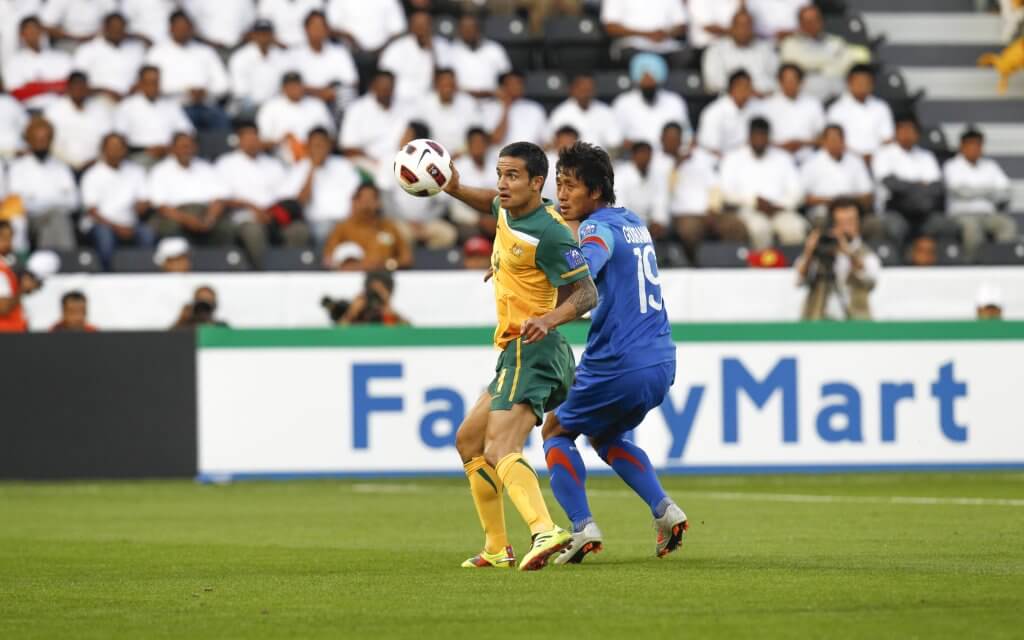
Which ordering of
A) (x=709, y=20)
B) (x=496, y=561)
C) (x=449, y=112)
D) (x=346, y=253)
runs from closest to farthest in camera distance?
(x=496, y=561)
(x=346, y=253)
(x=449, y=112)
(x=709, y=20)

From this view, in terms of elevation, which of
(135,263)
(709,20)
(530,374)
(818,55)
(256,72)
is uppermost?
(709,20)

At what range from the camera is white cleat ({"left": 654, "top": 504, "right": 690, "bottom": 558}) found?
8969 mm

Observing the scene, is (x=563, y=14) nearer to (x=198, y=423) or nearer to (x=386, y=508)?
(x=198, y=423)

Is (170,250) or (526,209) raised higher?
(526,209)

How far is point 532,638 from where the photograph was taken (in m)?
6.06

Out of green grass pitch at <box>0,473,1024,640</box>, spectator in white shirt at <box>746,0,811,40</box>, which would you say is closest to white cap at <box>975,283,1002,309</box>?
green grass pitch at <box>0,473,1024,640</box>

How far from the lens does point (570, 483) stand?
8969 mm

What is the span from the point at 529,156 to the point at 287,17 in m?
13.3

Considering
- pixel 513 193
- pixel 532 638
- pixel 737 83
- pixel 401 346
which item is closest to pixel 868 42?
pixel 737 83

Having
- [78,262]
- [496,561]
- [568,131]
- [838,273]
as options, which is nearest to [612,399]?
[496,561]

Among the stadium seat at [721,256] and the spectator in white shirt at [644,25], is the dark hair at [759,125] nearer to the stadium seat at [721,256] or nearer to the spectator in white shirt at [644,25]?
the stadium seat at [721,256]

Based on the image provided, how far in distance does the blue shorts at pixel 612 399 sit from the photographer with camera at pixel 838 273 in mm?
9481

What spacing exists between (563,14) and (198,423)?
888 cm

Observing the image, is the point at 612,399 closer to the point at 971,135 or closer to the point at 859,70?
the point at 859,70
